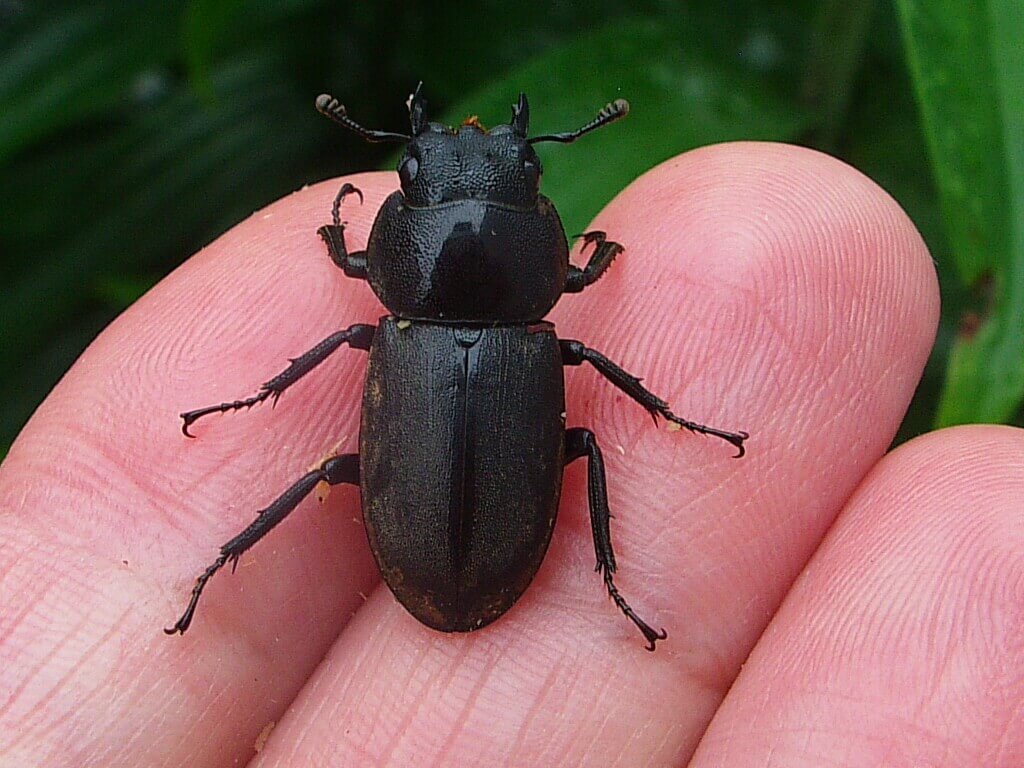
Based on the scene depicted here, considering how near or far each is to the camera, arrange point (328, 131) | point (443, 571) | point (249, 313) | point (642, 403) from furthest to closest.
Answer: point (328, 131), point (249, 313), point (642, 403), point (443, 571)

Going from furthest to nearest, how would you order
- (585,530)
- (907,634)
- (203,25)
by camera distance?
(203,25) → (585,530) → (907,634)

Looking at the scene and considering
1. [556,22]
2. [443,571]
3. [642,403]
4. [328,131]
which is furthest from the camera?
[328,131]

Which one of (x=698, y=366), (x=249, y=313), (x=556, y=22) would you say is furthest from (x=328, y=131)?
(x=698, y=366)

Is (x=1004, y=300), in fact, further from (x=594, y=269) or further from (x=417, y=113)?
(x=417, y=113)

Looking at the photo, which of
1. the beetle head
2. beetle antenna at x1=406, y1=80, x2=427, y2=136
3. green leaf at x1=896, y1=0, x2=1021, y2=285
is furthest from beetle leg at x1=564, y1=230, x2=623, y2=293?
green leaf at x1=896, y1=0, x2=1021, y2=285

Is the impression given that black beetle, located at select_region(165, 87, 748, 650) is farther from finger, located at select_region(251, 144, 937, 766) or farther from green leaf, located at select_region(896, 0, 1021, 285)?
green leaf, located at select_region(896, 0, 1021, 285)

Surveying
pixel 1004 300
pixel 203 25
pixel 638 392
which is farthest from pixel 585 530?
pixel 203 25

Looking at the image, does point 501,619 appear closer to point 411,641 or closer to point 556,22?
point 411,641
